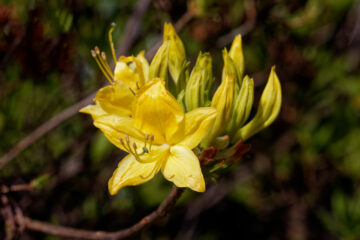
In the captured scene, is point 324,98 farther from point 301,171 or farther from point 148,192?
point 148,192

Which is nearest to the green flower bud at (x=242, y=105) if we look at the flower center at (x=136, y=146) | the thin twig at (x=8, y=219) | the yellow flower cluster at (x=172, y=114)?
the yellow flower cluster at (x=172, y=114)

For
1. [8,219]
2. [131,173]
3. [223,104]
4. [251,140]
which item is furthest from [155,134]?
[251,140]

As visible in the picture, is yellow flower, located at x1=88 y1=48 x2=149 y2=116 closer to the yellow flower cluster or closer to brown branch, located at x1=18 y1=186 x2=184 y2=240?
the yellow flower cluster

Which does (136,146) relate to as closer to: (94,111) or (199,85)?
(94,111)

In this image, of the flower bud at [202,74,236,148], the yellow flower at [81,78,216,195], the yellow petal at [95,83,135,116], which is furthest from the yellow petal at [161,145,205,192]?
the yellow petal at [95,83,135,116]

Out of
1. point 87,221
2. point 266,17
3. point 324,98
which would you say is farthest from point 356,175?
point 87,221

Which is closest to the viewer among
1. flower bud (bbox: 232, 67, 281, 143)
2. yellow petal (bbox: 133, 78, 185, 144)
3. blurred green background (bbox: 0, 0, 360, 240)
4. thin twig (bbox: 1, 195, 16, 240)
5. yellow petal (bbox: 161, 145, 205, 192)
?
yellow petal (bbox: 161, 145, 205, 192)
